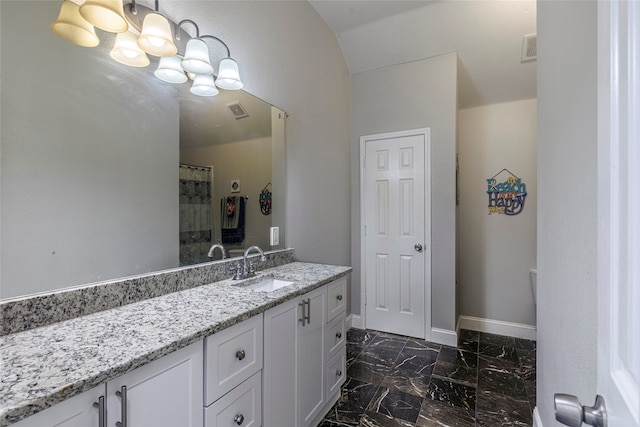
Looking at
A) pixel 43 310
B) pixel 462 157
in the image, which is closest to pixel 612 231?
pixel 43 310

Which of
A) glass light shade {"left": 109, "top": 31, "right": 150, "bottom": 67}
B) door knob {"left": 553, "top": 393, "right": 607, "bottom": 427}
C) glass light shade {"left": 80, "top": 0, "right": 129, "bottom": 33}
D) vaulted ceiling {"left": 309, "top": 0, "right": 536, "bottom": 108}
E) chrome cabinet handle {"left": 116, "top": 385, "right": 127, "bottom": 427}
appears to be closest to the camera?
door knob {"left": 553, "top": 393, "right": 607, "bottom": 427}

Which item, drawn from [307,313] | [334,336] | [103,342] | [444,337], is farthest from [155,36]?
[444,337]

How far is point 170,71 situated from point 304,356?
165cm

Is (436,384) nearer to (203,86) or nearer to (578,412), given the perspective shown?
(578,412)

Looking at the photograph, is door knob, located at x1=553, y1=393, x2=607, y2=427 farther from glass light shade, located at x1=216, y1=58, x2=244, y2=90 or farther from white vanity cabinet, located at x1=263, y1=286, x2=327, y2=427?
glass light shade, located at x1=216, y1=58, x2=244, y2=90

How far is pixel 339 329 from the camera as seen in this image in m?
2.02

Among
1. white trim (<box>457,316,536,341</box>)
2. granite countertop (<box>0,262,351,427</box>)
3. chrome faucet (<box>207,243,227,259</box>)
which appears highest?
chrome faucet (<box>207,243,227,259</box>)

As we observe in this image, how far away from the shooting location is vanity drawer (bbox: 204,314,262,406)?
106 centimetres

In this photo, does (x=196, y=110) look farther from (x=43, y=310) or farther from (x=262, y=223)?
(x=43, y=310)

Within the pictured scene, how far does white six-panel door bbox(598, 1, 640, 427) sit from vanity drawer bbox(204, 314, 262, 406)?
1050 millimetres

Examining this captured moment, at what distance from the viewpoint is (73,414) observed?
0.71 m

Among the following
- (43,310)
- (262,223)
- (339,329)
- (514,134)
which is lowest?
(339,329)

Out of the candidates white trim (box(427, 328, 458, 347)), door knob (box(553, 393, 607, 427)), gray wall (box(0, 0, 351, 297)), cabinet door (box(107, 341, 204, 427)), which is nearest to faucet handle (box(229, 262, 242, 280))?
gray wall (box(0, 0, 351, 297))

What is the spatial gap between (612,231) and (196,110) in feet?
5.85
